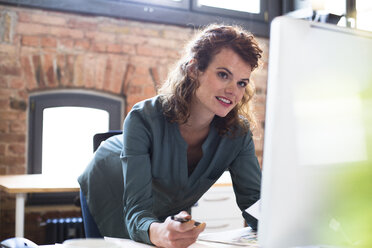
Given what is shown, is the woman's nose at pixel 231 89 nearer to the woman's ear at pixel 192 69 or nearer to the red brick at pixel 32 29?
the woman's ear at pixel 192 69

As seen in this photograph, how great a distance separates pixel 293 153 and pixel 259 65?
0.78m

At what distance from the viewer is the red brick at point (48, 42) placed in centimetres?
320

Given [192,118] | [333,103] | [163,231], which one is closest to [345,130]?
[333,103]

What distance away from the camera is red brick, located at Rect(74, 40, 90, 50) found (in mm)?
3299

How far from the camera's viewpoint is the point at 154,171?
1246 mm

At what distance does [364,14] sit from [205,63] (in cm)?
288

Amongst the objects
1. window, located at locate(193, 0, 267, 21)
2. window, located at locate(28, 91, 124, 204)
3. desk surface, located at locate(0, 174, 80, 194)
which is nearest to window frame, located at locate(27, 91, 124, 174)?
window, located at locate(28, 91, 124, 204)

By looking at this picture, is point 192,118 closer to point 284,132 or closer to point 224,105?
point 224,105

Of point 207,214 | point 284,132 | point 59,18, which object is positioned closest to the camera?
point 284,132

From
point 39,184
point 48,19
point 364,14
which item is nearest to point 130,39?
A: point 48,19

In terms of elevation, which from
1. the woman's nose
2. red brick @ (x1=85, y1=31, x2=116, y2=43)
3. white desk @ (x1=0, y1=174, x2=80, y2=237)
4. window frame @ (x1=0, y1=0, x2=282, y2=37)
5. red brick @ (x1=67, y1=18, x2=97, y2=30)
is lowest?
white desk @ (x1=0, y1=174, x2=80, y2=237)

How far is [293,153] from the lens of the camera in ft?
1.99

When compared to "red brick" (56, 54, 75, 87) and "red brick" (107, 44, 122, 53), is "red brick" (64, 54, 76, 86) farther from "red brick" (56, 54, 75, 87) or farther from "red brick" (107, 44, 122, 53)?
"red brick" (107, 44, 122, 53)

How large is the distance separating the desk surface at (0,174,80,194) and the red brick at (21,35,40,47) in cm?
103
